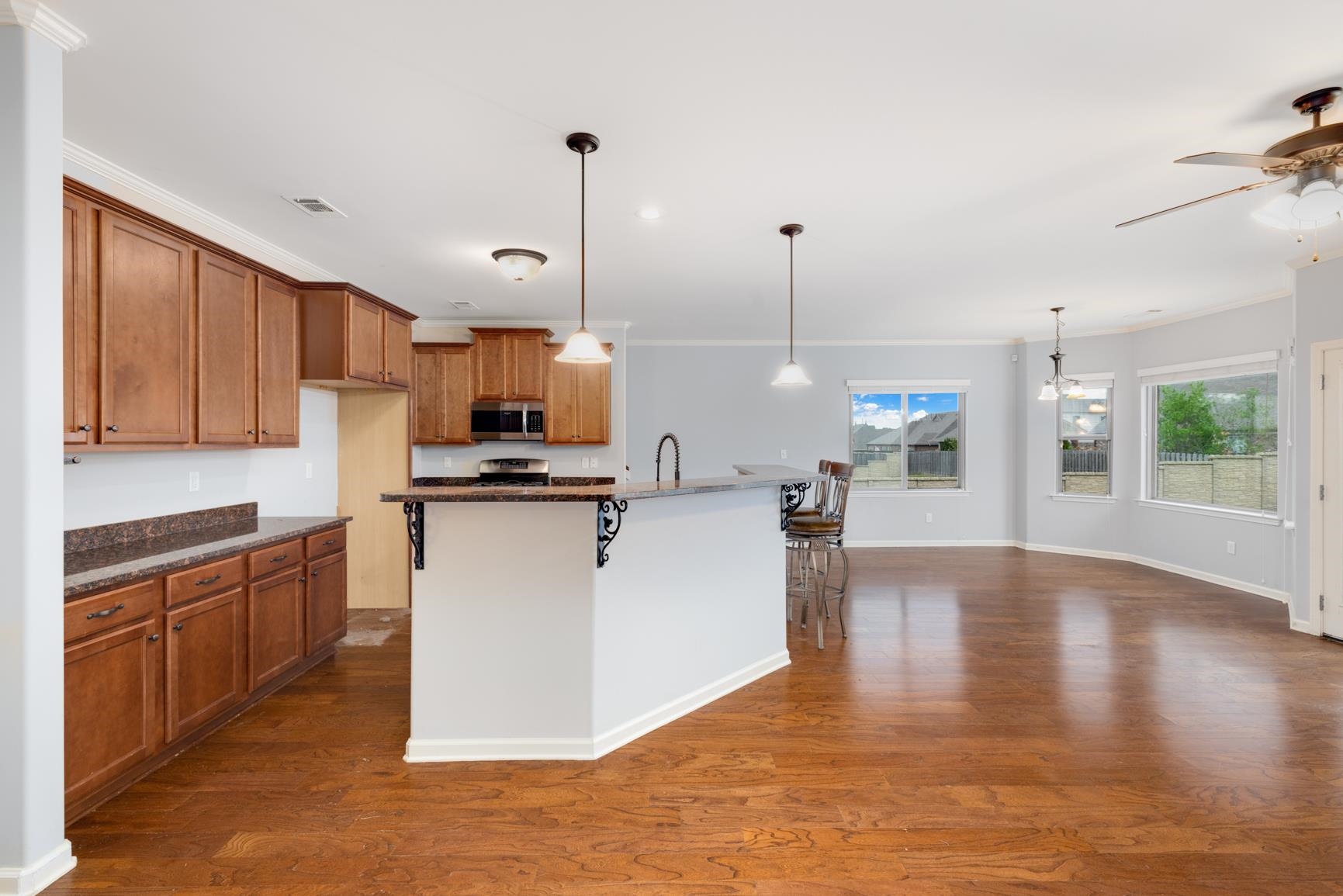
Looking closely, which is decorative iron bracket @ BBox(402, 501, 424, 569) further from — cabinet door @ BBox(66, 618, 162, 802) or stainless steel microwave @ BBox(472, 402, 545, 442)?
stainless steel microwave @ BBox(472, 402, 545, 442)

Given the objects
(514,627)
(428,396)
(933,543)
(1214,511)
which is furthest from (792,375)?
(1214,511)

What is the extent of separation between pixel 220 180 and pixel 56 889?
110 inches

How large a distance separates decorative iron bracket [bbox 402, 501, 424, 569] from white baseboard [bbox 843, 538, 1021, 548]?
5843 millimetres

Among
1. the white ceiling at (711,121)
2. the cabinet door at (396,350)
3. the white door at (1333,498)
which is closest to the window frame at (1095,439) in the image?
the white door at (1333,498)

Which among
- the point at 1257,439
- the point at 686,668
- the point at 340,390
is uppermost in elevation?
the point at 340,390

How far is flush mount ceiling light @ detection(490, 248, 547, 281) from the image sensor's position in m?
3.72

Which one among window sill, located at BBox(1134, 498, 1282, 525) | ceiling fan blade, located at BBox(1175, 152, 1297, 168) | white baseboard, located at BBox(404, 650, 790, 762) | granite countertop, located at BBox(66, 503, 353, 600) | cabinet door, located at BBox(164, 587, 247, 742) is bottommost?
white baseboard, located at BBox(404, 650, 790, 762)

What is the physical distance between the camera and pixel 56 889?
1812 mm

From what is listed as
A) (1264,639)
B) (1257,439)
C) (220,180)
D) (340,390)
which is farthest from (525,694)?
(1257,439)

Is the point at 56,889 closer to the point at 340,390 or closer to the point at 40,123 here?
the point at 40,123

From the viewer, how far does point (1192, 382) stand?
19.5 ft

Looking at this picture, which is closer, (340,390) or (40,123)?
(40,123)

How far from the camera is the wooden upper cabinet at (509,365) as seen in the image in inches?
224

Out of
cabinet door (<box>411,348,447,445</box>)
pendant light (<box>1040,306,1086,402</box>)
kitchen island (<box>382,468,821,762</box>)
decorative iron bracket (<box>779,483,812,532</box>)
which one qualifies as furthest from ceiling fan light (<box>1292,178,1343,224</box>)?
cabinet door (<box>411,348,447,445</box>)
